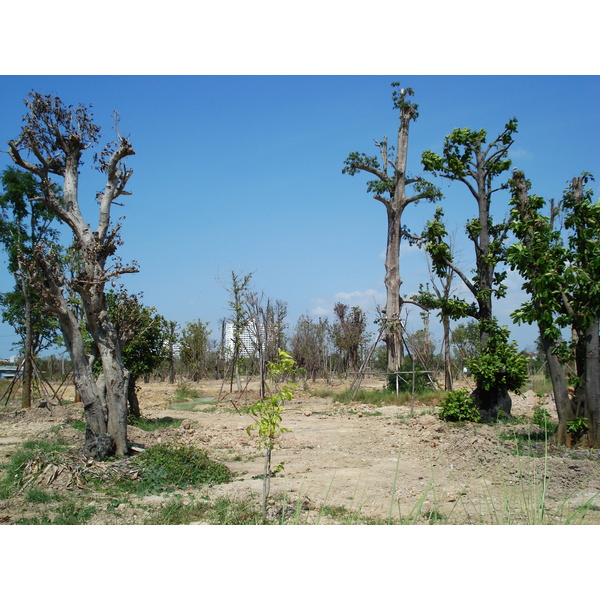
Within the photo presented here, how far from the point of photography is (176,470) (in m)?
5.72

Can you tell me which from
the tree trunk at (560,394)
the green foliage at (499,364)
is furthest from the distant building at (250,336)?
the tree trunk at (560,394)

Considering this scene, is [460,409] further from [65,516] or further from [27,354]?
[27,354]

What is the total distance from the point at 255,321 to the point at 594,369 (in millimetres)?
11305

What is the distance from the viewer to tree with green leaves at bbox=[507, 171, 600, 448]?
6.23 meters

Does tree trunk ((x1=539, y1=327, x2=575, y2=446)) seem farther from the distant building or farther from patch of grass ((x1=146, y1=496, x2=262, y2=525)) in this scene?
the distant building

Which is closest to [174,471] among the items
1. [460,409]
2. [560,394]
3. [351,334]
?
[560,394]

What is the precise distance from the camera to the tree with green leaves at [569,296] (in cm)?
623

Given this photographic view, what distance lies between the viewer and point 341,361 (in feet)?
94.6

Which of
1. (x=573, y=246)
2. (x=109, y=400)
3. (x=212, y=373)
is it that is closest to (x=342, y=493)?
(x=109, y=400)

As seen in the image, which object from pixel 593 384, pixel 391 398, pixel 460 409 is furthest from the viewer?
pixel 391 398

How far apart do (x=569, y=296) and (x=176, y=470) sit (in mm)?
5038
